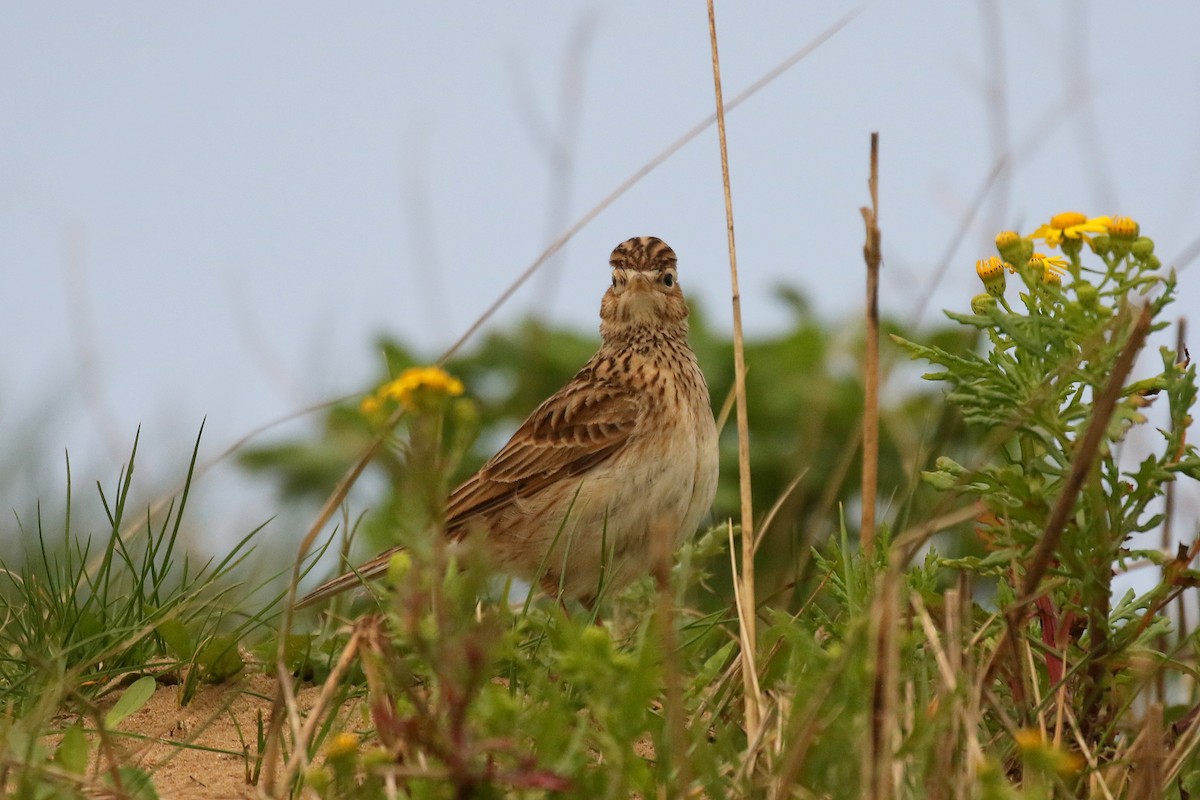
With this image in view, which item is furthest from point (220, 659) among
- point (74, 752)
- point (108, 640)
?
point (74, 752)

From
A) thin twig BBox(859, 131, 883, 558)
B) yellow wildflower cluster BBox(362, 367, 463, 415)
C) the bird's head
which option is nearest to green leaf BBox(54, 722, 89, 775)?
yellow wildflower cluster BBox(362, 367, 463, 415)

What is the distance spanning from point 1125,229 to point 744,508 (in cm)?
124

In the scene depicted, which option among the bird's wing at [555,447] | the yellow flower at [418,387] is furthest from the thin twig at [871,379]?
the bird's wing at [555,447]

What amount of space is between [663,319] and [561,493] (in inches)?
49.3

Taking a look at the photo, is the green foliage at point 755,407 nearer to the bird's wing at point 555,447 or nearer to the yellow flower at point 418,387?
the bird's wing at point 555,447

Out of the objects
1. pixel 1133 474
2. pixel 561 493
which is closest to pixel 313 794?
pixel 1133 474

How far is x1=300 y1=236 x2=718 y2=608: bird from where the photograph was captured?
20.9 feet

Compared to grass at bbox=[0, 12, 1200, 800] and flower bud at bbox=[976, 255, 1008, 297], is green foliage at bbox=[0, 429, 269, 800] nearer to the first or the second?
grass at bbox=[0, 12, 1200, 800]

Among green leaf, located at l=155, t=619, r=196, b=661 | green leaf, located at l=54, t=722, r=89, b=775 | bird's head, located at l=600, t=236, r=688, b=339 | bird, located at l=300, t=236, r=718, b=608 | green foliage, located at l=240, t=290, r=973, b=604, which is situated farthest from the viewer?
green foliage, located at l=240, t=290, r=973, b=604

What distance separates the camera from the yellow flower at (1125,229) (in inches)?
144

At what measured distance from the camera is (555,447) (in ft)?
22.3

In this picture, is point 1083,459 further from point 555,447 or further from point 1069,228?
point 555,447

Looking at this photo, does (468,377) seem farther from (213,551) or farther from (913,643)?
(913,643)

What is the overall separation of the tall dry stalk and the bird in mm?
1575
